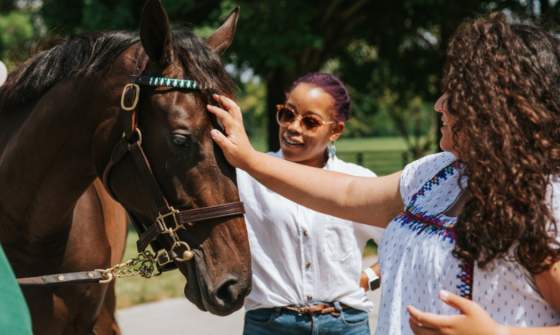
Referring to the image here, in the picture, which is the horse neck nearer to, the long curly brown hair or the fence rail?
the long curly brown hair

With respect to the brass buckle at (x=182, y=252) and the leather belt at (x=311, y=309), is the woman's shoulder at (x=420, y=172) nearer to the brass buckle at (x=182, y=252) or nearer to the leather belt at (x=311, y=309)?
the brass buckle at (x=182, y=252)

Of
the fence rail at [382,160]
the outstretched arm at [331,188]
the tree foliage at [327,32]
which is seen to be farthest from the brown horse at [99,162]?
the fence rail at [382,160]

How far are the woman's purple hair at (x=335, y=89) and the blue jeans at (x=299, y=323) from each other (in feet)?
2.88

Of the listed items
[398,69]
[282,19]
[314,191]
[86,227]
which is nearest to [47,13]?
[282,19]

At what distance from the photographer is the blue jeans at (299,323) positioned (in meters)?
3.01

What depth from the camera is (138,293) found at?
25.3 ft

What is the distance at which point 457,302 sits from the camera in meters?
1.67

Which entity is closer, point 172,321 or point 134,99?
point 134,99

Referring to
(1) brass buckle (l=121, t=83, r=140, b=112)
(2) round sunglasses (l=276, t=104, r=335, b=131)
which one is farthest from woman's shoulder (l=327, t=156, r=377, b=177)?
(1) brass buckle (l=121, t=83, r=140, b=112)

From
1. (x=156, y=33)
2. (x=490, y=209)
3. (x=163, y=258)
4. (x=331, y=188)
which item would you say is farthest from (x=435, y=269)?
(x=156, y=33)

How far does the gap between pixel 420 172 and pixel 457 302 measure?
542 mm

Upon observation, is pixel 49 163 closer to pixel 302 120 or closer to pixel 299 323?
pixel 302 120

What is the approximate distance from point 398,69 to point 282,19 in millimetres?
6121

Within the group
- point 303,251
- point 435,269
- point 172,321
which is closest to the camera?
point 435,269
